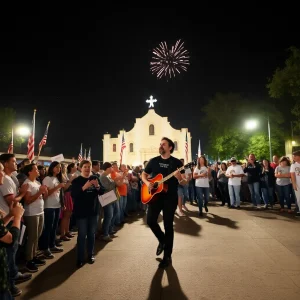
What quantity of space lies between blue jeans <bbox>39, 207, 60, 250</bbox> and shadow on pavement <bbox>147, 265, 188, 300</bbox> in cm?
247

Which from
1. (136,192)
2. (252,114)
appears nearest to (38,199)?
(136,192)

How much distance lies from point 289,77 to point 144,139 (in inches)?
1316

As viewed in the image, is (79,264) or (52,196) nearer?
(79,264)

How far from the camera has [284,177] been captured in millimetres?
9805

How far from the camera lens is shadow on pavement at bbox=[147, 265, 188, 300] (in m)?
3.37

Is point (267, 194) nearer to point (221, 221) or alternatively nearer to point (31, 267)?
point (221, 221)

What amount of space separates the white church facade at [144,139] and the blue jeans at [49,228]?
48493mm

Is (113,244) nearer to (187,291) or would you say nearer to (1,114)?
(187,291)

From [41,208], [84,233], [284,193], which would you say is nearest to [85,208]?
[84,233]

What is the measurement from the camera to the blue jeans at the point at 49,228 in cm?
518

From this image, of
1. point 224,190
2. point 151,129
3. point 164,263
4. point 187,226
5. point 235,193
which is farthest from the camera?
point 151,129

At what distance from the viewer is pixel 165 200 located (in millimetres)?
4715

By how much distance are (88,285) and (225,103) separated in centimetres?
4262

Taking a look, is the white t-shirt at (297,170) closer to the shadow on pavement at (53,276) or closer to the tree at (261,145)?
the shadow on pavement at (53,276)
